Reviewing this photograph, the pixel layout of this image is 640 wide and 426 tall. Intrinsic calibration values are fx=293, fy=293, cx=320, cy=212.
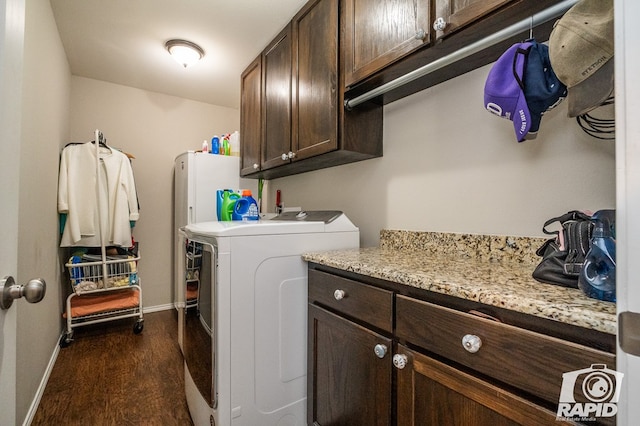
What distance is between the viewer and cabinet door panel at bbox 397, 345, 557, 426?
2.10ft

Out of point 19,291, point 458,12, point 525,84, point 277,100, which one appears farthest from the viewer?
point 277,100

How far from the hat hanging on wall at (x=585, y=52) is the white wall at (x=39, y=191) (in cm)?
220

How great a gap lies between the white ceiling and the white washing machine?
1523mm

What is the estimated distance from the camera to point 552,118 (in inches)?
41.1

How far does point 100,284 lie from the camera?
257 cm

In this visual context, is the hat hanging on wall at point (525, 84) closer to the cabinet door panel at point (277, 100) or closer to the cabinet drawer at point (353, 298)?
the cabinet drawer at point (353, 298)

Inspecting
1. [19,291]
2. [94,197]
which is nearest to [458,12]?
[19,291]

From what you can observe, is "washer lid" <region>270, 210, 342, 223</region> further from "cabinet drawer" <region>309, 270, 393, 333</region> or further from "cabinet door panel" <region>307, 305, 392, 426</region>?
"cabinet door panel" <region>307, 305, 392, 426</region>

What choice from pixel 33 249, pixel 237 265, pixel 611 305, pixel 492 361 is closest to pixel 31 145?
pixel 33 249

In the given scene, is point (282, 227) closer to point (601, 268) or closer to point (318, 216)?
point (318, 216)

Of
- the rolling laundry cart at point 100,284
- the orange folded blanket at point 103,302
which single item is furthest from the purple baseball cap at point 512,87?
the orange folded blanket at point 103,302

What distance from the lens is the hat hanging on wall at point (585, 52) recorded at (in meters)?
0.66

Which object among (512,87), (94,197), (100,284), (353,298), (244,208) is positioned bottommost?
(100,284)

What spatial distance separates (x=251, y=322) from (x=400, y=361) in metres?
0.69
